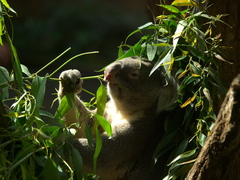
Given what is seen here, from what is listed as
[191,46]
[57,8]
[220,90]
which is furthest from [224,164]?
[57,8]

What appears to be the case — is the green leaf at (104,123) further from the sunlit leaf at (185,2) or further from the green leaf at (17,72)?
the sunlit leaf at (185,2)

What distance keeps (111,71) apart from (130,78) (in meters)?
0.15

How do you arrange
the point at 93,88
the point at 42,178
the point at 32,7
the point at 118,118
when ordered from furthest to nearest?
1. the point at 32,7
2. the point at 93,88
3. the point at 118,118
4. the point at 42,178

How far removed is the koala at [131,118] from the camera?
8.00 feet

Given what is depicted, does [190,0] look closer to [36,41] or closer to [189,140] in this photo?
[189,140]

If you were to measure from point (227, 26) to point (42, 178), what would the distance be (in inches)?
43.9

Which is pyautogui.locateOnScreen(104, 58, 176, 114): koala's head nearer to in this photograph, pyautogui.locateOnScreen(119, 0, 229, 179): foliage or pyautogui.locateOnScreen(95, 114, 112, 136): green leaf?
pyautogui.locateOnScreen(119, 0, 229, 179): foliage

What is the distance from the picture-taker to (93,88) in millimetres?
7191

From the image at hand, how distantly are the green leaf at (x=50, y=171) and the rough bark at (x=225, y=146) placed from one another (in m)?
0.57

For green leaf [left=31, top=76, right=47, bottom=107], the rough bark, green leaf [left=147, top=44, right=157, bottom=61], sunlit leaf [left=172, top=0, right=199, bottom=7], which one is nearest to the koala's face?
green leaf [left=147, top=44, right=157, bottom=61]

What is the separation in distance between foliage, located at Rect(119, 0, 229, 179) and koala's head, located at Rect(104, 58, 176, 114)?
0.49 ft

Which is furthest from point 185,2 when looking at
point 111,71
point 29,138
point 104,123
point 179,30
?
point 29,138

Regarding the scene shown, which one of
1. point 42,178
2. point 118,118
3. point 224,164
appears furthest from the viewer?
point 118,118

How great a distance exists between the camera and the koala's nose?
244cm
